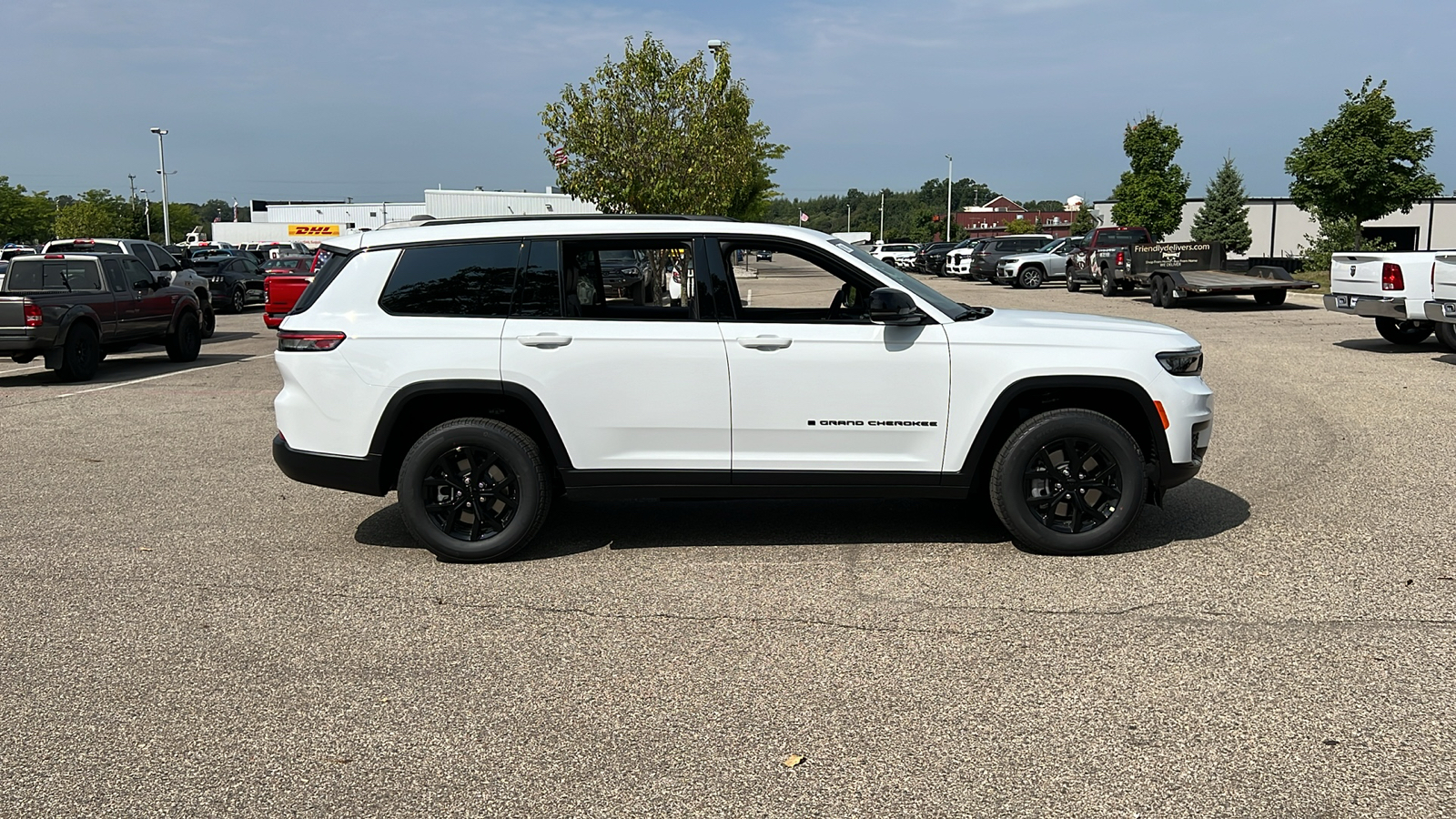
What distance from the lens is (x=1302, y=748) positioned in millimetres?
4012

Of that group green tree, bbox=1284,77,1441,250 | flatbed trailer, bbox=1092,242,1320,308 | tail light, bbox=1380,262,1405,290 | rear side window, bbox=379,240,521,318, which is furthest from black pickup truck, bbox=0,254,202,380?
green tree, bbox=1284,77,1441,250

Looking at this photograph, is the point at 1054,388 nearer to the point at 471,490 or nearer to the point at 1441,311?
the point at 471,490

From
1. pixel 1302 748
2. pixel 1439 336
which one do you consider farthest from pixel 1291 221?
pixel 1302 748

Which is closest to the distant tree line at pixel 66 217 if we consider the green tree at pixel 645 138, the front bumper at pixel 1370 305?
the green tree at pixel 645 138

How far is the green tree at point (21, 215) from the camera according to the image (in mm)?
95000

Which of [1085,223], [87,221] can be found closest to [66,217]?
[87,221]

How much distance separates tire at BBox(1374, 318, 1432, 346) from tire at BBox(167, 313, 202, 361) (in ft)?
55.8

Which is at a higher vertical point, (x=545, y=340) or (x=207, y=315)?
(x=545, y=340)

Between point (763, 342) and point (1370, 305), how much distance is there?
12.3 m

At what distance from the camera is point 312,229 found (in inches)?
3760

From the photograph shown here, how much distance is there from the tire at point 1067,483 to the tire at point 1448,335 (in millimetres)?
10679

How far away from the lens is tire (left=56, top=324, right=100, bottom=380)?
14992 millimetres

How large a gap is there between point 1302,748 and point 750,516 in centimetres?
384

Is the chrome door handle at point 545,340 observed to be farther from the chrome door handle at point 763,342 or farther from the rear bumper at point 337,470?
the rear bumper at point 337,470
